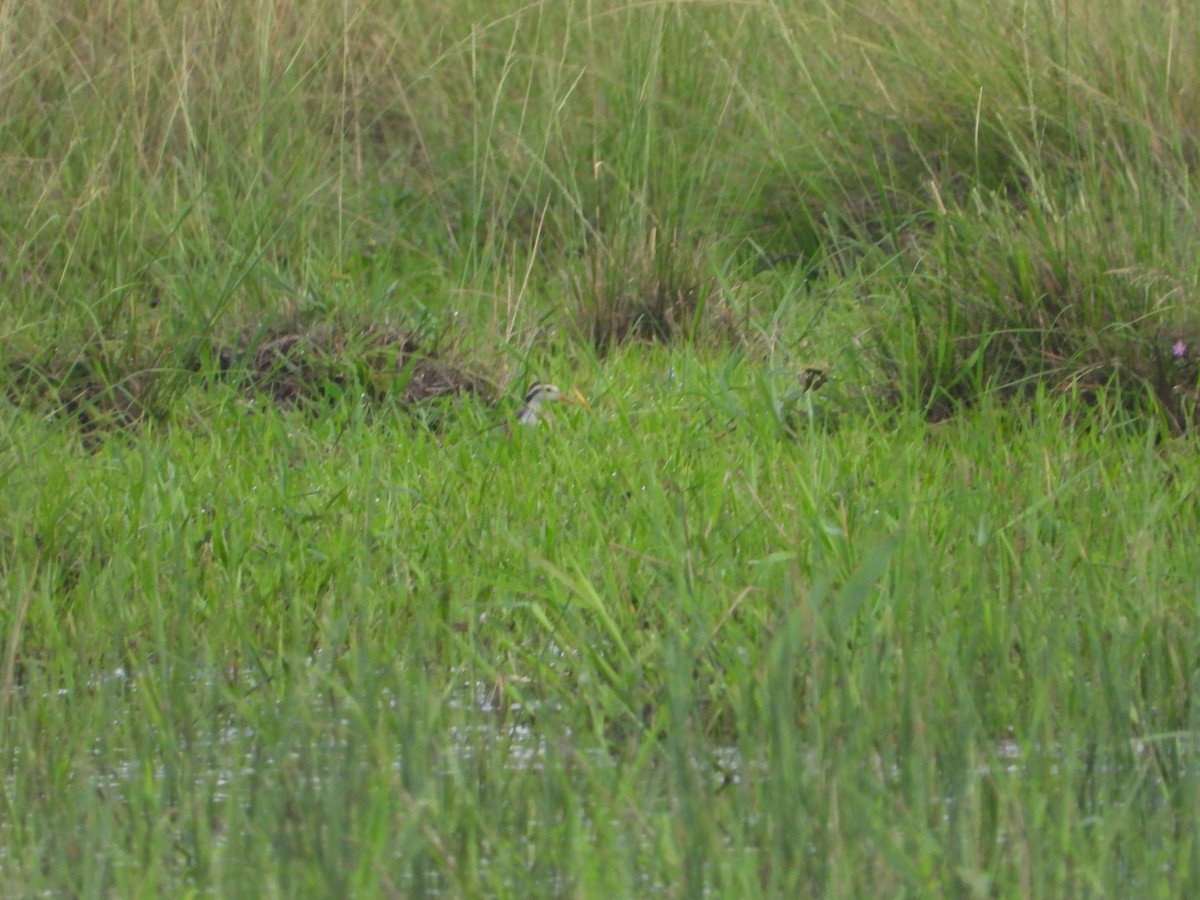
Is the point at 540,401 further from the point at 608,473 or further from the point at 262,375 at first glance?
the point at 262,375

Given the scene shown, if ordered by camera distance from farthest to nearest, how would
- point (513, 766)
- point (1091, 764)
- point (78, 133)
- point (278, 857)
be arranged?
point (78, 133)
point (513, 766)
point (1091, 764)
point (278, 857)

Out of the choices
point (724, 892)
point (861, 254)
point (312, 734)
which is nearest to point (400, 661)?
point (312, 734)

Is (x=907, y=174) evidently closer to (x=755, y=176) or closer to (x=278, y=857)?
(x=755, y=176)

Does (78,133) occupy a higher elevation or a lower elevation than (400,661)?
higher

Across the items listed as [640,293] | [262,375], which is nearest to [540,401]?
Result: [262,375]

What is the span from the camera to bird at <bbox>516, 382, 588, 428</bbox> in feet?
14.0

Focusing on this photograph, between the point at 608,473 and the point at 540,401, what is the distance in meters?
0.64

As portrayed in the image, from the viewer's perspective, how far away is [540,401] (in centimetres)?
436

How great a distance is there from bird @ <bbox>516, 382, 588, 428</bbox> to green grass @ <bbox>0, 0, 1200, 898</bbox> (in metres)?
0.09

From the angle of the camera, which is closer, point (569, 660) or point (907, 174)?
point (569, 660)

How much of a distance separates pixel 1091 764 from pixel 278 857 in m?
0.89

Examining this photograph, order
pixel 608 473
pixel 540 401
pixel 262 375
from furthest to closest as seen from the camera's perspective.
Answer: pixel 262 375, pixel 540 401, pixel 608 473

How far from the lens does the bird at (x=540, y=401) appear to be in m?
4.27

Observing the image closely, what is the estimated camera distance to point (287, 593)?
3.07 metres
